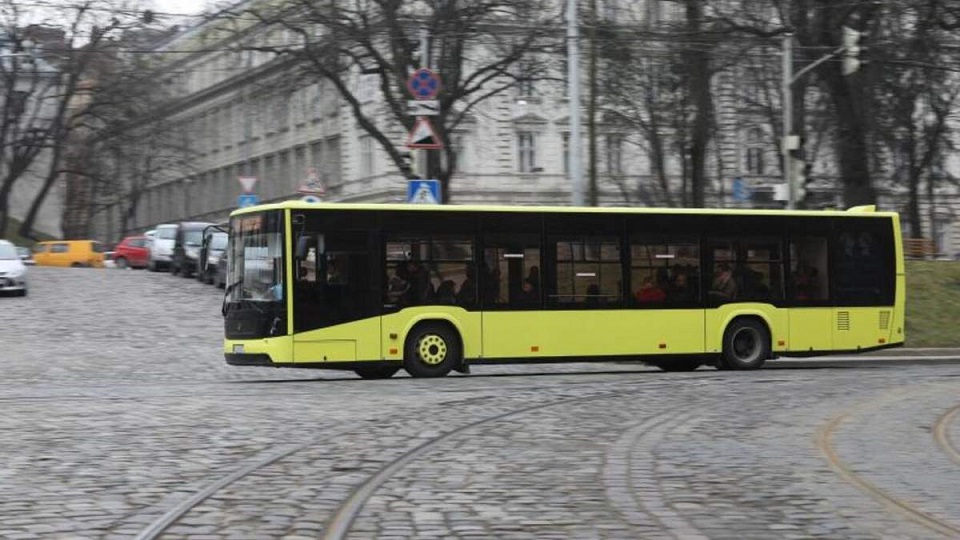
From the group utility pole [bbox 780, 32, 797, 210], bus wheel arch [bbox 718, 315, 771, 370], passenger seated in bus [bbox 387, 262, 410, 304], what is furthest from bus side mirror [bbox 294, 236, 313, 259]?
utility pole [bbox 780, 32, 797, 210]

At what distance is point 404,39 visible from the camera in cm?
3484

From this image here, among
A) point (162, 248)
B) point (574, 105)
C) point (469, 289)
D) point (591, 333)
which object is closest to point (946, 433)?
point (591, 333)

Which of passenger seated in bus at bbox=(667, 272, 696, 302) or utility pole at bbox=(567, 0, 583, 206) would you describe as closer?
passenger seated in bus at bbox=(667, 272, 696, 302)

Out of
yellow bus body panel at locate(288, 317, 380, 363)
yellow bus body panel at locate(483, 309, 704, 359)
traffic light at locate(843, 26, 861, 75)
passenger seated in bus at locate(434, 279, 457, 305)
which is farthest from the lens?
traffic light at locate(843, 26, 861, 75)

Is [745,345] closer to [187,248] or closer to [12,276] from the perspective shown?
[12,276]

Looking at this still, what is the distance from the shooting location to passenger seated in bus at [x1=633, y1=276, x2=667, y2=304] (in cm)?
2103

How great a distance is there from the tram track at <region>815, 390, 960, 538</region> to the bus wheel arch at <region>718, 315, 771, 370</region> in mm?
7540

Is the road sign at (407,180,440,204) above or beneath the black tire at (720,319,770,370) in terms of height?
above

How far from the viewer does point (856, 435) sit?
478 inches

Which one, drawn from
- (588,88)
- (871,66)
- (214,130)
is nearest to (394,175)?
(214,130)

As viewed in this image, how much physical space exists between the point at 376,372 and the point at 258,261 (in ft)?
9.36

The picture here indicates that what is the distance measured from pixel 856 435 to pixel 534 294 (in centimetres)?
859

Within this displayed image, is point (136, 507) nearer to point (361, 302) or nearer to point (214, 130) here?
point (361, 302)

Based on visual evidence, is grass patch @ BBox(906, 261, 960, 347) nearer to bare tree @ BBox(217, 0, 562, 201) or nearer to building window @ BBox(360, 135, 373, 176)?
bare tree @ BBox(217, 0, 562, 201)
